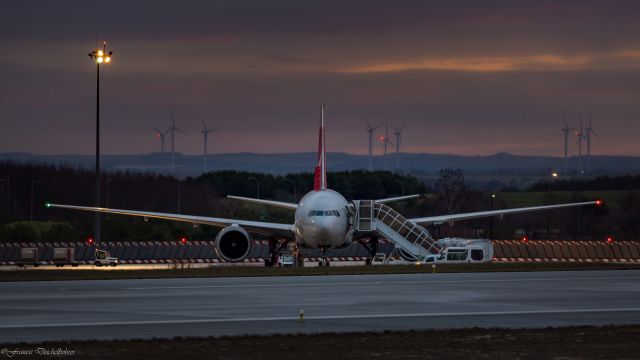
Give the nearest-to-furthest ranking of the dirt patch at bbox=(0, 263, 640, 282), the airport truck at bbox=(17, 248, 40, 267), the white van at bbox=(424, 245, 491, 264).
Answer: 1. the dirt patch at bbox=(0, 263, 640, 282)
2. the white van at bbox=(424, 245, 491, 264)
3. the airport truck at bbox=(17, 248, 40, 267)

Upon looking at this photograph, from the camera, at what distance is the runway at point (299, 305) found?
2622cm

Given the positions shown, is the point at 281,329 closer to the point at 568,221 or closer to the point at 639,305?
the point at 639,305

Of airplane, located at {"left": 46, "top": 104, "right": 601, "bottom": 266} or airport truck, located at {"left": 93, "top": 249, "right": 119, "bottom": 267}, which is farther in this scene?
airport truck, located at {"left": 93, "top": 249, "right": 119, "bottom": 267}

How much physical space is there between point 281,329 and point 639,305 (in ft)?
38.0

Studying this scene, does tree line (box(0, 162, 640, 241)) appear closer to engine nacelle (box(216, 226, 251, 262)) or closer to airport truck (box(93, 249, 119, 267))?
airport truck (box(93, 249, 119, 267))

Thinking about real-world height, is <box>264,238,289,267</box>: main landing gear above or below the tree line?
below

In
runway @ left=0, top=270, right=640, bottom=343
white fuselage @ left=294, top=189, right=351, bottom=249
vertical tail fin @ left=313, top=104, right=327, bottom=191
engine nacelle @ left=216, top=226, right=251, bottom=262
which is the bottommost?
runway @ left=0, top=270, right=640, bottom=343

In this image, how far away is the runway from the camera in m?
26.2

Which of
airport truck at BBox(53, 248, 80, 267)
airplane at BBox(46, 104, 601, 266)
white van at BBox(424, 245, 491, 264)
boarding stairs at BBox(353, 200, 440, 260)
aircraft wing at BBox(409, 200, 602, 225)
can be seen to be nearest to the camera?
airplane at BBox(46, 104, 601, 266)

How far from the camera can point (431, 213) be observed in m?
154

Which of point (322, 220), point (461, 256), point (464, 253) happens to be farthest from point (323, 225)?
point (464, 253)

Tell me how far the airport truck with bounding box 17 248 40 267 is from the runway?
2970 centimetres

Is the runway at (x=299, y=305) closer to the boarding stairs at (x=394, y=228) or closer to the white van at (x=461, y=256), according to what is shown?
the white van at (x=461, y=256)

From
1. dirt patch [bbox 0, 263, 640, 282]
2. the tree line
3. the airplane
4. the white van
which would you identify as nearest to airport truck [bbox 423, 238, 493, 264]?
the white van
